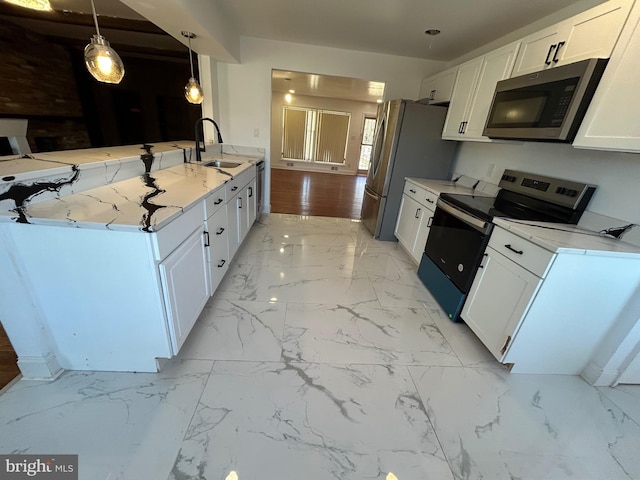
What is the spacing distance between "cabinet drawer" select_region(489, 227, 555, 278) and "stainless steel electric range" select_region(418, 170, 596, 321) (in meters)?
0.09

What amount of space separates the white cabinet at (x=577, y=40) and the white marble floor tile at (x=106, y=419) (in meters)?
2.87

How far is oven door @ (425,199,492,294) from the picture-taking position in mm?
Answer: 1821

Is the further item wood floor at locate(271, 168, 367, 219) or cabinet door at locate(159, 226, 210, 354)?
wood floor at locate(271, 168, 367, 219)

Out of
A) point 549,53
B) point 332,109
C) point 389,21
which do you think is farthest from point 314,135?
point 549,53

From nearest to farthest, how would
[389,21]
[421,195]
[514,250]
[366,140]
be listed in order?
1. [514,250]
2. [389,21]
3. [421,195]
4. [366,140]

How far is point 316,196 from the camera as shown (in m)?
5.70

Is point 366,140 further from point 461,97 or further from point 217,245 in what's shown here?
point 217,245

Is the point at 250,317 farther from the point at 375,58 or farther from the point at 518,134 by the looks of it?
the point at 375,58

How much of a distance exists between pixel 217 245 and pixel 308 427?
4.49ft

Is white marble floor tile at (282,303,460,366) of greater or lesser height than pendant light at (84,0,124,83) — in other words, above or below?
below

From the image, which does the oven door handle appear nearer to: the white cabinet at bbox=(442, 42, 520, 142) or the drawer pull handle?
the drawer pull handle

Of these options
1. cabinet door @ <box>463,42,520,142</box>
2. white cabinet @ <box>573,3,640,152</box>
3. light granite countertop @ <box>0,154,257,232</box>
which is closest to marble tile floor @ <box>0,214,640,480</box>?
light granite countertop @ <box>0,154,257,232</box>

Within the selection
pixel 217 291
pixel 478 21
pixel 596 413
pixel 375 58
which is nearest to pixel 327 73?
pixel 375 58

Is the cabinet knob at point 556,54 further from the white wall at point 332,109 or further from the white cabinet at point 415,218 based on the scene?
the white wall at point 332,109
